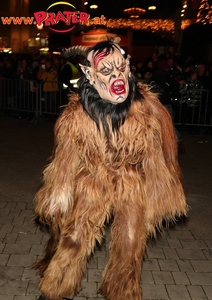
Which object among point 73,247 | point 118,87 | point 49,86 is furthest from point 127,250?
point 49,86

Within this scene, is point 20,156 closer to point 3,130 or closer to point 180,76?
point 3,130

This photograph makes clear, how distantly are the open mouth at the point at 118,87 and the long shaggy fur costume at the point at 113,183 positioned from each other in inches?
3.5

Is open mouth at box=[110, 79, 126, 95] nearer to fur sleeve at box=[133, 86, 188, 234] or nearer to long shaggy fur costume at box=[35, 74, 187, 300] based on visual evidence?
long shaggy fur costume at box=[35, 74, 187, 300]

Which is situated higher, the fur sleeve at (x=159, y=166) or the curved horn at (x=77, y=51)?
the curved horn at (x=77, y=51)

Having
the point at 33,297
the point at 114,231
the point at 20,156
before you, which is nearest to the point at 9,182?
the point at 20,156

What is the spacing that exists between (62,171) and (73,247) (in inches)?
22.0

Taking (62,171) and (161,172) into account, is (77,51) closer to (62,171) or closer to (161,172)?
→ (62,171)

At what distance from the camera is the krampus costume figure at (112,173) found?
10.4ft

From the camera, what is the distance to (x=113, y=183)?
128 inches

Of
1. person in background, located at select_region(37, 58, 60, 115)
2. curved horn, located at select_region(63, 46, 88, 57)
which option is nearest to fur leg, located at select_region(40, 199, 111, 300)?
curved horn, located at select_region(63, 46, 88, 57)

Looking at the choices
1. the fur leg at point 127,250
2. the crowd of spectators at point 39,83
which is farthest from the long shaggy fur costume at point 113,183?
the crowd of spectators at point 39,83

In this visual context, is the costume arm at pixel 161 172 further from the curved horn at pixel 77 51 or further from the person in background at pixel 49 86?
the person in background at pixel 49 86

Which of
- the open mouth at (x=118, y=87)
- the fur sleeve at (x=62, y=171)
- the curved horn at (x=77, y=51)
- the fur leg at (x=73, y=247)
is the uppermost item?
the curved horn at (x=77, y=51)

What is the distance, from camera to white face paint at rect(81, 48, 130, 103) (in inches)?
123
